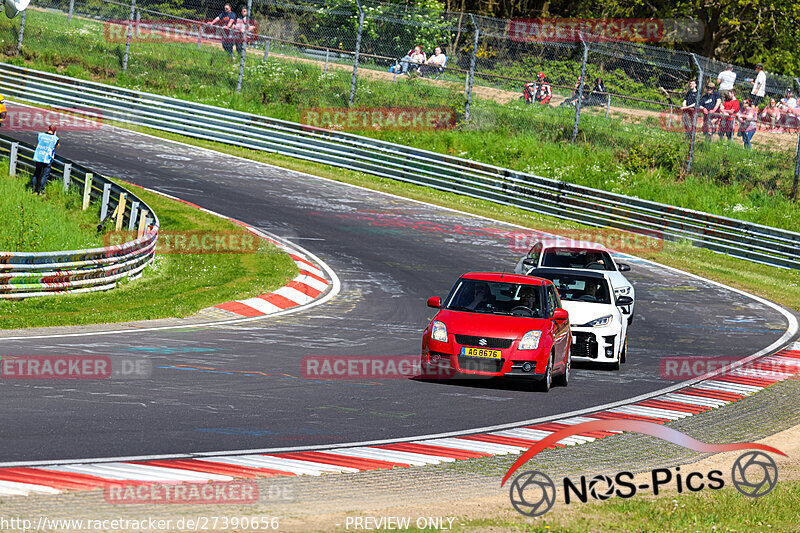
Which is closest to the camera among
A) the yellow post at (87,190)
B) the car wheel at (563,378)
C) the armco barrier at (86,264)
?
the car wheel at (563,378)

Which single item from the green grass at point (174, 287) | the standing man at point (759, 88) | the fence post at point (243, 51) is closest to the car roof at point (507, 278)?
the green grass at point (174, 287)

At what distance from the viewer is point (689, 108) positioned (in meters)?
29.7

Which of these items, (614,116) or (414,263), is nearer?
(414,263)

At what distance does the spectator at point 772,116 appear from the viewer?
1101 inches

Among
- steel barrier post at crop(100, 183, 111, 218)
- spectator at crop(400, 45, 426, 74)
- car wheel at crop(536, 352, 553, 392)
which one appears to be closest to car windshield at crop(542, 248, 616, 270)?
car wheel at crop(536, 352, 553, 392)

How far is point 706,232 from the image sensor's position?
1085 inches

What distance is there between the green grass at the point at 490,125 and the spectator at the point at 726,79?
1709 millimetres

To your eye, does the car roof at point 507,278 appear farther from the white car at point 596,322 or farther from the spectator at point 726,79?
the spectator at point 726,79

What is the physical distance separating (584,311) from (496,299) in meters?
1.95

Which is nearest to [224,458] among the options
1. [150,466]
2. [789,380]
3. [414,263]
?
[150,466]

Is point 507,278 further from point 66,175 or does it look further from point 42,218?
point 66,175

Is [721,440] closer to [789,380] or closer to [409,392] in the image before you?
[409,392]

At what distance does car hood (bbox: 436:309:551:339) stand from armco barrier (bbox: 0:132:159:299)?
27.0ft

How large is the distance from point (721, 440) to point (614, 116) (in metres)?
21.9
